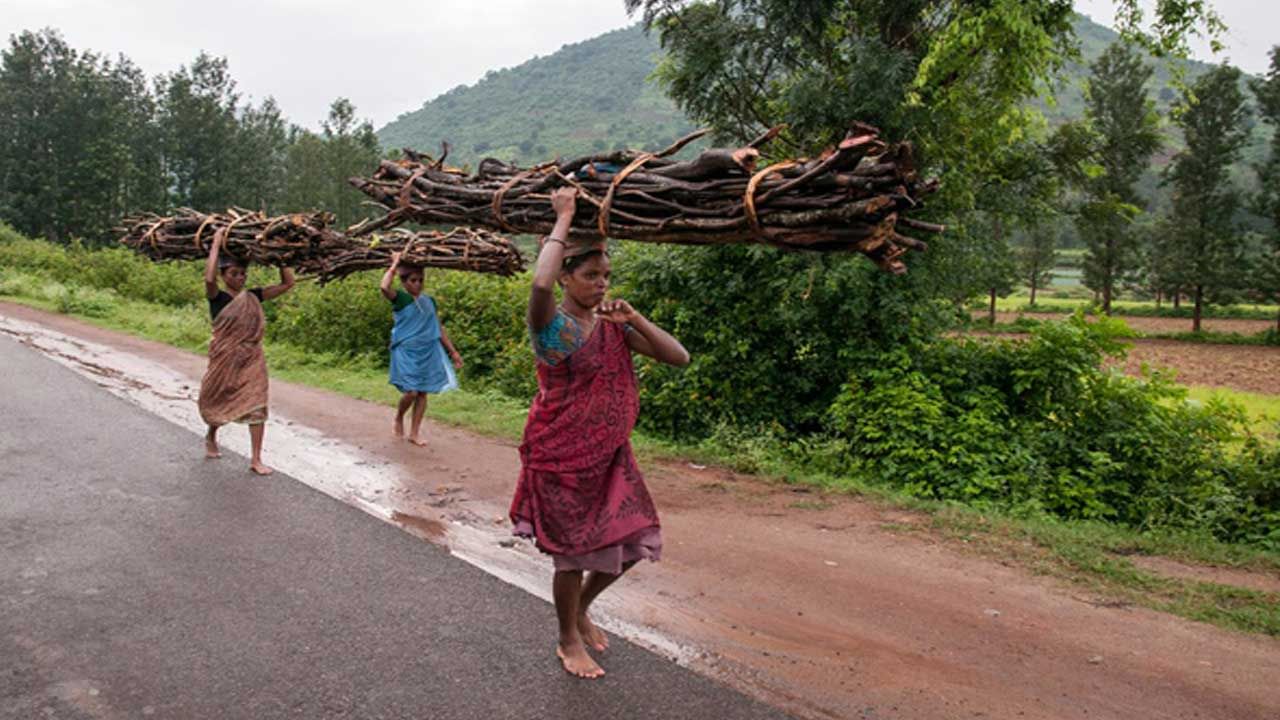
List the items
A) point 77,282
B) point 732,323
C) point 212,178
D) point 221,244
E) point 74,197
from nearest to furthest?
point 221,244, point 732,323, point 77,282, point 74,197, point 212,178

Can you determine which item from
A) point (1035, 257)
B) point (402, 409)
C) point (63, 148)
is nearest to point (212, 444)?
point (402, 409)

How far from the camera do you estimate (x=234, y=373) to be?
7.23 m

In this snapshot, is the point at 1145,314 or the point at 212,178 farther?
the point at 212,178

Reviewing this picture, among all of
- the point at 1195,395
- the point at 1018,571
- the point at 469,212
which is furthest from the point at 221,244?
the point at 1195,395

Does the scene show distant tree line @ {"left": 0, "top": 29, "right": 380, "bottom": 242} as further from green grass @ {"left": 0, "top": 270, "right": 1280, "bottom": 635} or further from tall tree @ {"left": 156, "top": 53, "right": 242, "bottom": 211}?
green grass @ {"left": 0, "top": 270, "right": 1280, "bottom": 635}

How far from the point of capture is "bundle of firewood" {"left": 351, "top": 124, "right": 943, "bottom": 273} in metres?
3.25

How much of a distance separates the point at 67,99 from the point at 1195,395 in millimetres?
47264

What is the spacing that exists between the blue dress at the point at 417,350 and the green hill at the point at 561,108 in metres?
77.6

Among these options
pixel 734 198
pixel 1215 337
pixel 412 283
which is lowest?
pixel 1215 337

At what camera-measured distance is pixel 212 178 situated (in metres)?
45.6

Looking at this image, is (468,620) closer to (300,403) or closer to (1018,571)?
(1018,571)

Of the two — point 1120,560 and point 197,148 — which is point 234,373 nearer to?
point 1120,560

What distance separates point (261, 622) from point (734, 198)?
9.58 ft

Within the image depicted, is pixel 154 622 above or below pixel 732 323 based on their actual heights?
below
